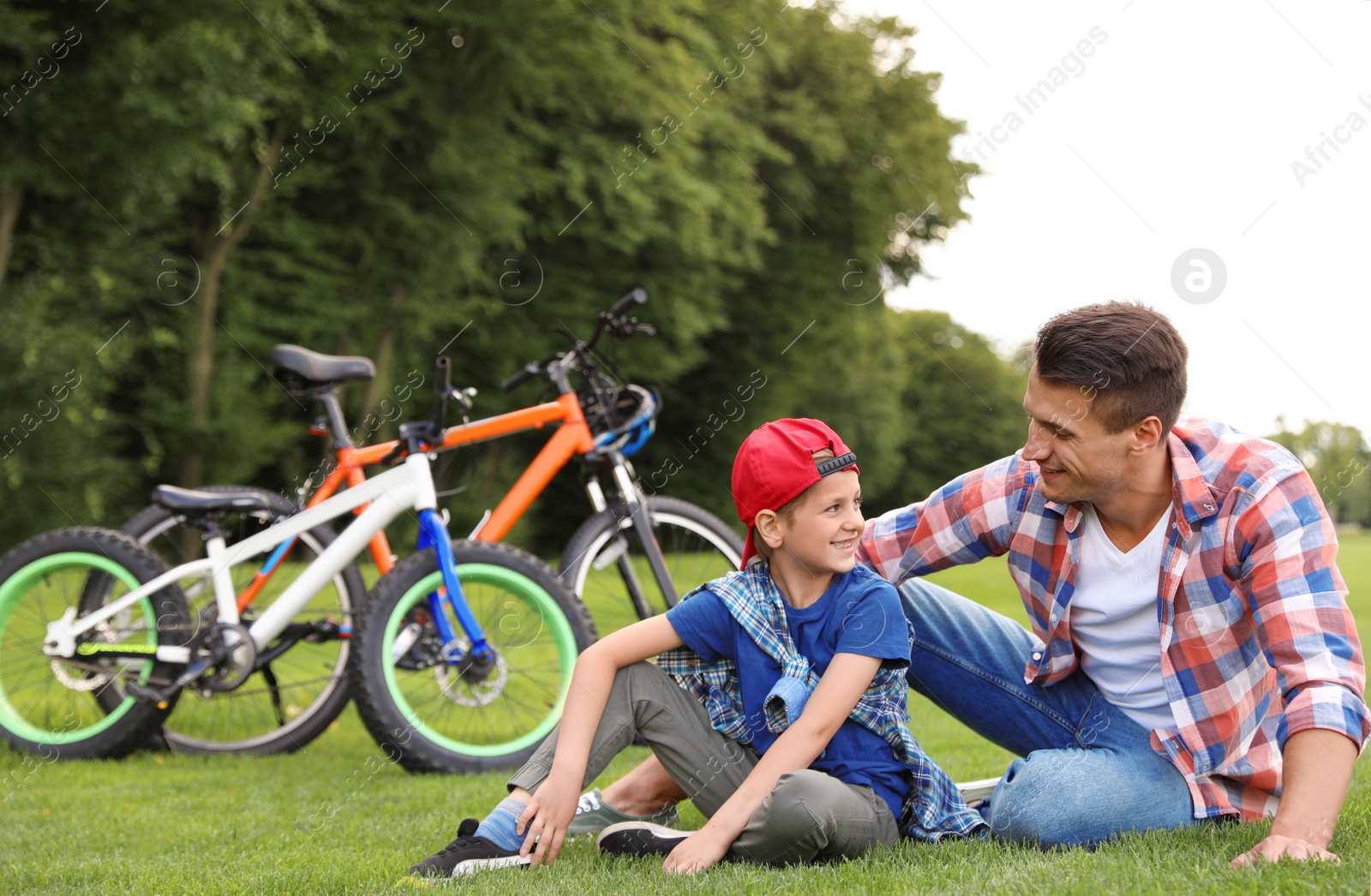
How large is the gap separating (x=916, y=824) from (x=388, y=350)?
15.1m

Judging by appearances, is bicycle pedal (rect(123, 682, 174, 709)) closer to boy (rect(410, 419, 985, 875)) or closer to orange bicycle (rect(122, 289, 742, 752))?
orange bicycle (rect(122, 289, 742, 752))

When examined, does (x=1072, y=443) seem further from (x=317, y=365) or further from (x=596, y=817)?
(x=317, y=365)

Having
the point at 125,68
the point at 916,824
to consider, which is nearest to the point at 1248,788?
the point at 916,824

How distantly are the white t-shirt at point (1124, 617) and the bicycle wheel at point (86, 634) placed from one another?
310cm

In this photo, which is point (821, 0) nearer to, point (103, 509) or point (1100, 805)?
point (103, 509)

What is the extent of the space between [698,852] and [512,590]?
1910mm

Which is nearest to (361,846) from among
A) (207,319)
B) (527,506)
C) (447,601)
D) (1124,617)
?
(447,601)

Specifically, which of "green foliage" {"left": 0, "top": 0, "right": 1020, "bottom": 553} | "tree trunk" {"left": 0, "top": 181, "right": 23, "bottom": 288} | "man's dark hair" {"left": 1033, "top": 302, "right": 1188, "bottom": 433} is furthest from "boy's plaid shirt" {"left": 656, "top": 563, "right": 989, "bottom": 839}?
"tree trunk" {"left": 0, "top": 181, "right": 23, "bottom": 288}

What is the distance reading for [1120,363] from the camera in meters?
2.62

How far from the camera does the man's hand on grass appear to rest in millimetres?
2268

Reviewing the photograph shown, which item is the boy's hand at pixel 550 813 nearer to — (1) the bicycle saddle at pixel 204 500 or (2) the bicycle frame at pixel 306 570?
(2) the bicycle frame at pixel 306 570

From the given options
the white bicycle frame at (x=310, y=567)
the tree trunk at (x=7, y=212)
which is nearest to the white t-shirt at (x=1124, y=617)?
the white bicycle frame at (x=310, y=567)

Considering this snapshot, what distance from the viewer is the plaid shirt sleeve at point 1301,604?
233 cm

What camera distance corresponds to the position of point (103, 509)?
1448 centimetres
